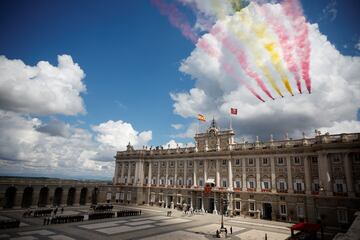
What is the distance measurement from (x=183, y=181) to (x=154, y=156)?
1272 centimetres

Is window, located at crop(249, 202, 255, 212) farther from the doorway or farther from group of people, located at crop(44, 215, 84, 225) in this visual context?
group of people, located at crop(44, 215, 84, 225)

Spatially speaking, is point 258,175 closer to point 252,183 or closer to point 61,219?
point 252,183

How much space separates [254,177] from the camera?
168 feet

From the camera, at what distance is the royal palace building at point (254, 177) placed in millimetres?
40156

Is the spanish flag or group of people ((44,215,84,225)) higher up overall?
the spanish flag

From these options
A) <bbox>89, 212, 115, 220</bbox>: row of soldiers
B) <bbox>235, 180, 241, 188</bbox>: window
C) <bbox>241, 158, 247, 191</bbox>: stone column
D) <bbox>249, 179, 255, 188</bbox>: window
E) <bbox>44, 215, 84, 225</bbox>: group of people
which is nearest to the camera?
<bbox>44, 215, 84, 225</bbox>: group of people

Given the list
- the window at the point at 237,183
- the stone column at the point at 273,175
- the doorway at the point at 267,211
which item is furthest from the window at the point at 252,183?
the doorway at the point at 267,211

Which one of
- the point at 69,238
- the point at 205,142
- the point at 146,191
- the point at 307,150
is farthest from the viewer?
the point at 146,191

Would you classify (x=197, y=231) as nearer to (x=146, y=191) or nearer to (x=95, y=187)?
(x=146, y=191)

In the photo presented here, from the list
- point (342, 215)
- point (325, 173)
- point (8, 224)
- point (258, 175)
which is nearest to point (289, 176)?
point (258, 175)

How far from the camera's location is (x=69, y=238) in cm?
2962

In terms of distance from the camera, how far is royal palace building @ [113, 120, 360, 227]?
4016 centimetres

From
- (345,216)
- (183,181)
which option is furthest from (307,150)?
(183,181)

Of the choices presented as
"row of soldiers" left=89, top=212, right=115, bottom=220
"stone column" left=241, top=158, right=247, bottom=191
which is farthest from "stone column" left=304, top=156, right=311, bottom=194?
"row of soldiers" left=89, top=212, right=115, bottom=220
